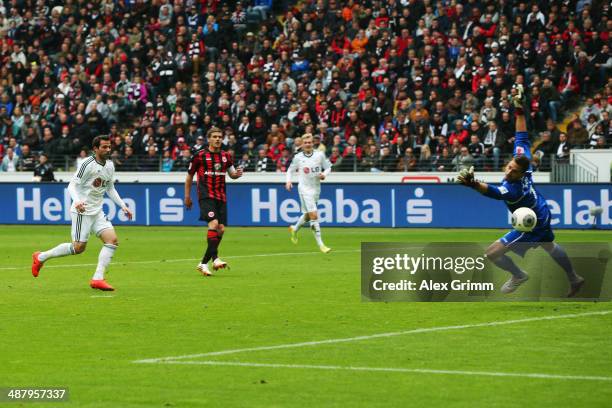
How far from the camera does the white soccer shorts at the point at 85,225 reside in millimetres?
16188

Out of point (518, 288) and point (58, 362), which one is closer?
point (58, 362)

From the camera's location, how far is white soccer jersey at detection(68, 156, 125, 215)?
53.0 ft

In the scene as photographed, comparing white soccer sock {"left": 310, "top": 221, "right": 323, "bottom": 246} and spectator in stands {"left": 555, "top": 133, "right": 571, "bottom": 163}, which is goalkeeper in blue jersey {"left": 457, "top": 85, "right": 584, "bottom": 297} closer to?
white soccer sock {"left": 310, "top": 221, "right": 323, "bottom": 246}

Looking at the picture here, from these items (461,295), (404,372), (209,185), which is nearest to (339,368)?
(404,372)

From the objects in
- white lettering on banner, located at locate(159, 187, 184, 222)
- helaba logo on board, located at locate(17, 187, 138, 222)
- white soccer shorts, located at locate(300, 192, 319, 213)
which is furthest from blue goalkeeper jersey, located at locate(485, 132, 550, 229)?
helaba logo on board, located at locate(17, 187, 138, 222)

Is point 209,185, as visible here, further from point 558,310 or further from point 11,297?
point 558,310

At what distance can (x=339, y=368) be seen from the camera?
369 inches

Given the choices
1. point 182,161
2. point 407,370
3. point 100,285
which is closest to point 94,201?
point 100,285

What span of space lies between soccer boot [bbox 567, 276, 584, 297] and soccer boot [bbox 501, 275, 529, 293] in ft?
1.76

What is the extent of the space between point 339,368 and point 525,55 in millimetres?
25167

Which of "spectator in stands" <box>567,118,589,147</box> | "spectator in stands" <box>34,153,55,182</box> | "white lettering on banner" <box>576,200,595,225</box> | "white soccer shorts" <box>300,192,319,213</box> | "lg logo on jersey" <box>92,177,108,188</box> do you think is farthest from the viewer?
"spectator in stands" <box>34,153,55,182</box>

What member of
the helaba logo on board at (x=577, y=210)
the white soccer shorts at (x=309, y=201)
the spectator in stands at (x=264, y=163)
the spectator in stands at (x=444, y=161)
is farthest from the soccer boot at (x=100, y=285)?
the spectator in stands at (x=264, y=163)

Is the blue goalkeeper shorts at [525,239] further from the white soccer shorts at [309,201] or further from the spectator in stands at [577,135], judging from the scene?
the spectator in stands at [577,135]

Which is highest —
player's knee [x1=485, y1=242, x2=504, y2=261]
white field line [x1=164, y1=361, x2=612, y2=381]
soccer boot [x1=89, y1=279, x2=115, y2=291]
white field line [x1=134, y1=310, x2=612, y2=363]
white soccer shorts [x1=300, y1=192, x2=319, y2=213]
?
player's knee [x1=485, y1=242, x2=504, y2=261]
